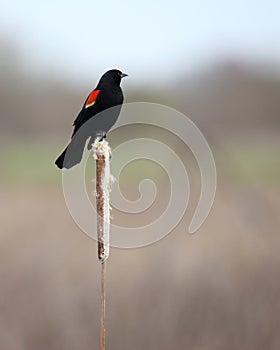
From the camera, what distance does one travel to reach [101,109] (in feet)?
6.61

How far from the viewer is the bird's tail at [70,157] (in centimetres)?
180

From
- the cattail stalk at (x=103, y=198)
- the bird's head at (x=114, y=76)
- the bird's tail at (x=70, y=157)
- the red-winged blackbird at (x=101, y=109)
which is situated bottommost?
the cattail stalk at (x=103, y=198)

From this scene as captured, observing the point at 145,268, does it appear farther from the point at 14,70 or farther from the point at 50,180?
the point at 14,70

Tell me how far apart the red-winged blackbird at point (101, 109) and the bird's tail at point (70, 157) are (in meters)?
0.04

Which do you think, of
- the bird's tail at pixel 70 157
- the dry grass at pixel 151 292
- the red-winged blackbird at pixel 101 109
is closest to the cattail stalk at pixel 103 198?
the bird's tail at pixel 70 157

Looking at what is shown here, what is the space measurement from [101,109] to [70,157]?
27 centimetres

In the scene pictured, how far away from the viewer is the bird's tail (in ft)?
5.90

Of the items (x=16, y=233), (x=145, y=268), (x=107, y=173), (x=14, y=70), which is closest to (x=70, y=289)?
(x=145, y=268)

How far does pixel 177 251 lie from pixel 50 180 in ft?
17.1

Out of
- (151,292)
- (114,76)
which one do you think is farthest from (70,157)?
(151,292)

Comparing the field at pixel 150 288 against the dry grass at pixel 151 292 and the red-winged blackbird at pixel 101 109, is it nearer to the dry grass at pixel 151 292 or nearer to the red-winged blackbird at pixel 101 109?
the dry grass at pixel 151 292

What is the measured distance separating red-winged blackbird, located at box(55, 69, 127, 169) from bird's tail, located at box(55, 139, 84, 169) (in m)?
0.04

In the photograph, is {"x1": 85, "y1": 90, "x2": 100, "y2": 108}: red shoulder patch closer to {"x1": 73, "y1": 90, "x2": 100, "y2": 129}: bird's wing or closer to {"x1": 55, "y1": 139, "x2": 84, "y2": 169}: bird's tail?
{"x1": 73, "y1": 90, "x2": 100, "y2": 129}: bird's wing

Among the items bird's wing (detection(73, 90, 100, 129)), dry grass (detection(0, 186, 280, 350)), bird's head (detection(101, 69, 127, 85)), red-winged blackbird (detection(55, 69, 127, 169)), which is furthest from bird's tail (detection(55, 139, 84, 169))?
dry grass (detection(0, 186, 280, 350))
